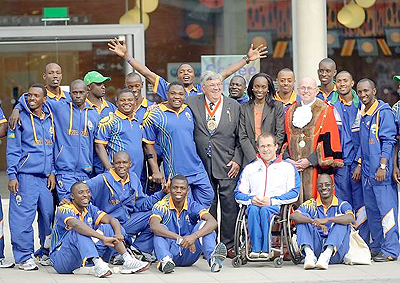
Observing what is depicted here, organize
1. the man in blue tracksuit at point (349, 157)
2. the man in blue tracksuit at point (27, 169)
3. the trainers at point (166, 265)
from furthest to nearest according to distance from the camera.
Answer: the man in blue tracksuit at point (349, 157) < the man in blue tracksuit at point (27, 169) < the trainers at point (166, 265)

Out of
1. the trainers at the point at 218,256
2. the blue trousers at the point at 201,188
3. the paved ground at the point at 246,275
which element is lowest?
the paved ground at the point at 246,275

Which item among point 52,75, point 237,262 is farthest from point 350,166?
point 52,75

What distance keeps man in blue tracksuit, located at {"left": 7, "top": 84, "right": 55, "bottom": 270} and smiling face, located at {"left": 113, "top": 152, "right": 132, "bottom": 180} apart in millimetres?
713

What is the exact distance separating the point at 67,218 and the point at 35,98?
1311 mm

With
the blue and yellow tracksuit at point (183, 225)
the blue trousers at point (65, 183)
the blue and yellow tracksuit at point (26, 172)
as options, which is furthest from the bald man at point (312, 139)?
the blue and yellow tracksuit at point (26, 172)

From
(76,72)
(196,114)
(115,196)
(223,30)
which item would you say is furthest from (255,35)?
(115,196)

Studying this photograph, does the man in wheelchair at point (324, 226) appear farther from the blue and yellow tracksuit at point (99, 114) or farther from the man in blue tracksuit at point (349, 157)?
the blue and yellow tracksuit at point (99, 114)

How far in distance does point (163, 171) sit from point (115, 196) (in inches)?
33.5

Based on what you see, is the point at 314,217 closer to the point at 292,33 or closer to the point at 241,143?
the point at 241,143

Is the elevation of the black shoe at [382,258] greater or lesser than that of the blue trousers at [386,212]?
lesser

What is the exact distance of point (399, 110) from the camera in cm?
1075

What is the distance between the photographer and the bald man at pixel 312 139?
10.8 metres

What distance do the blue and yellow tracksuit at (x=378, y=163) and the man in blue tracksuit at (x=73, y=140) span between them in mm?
2969

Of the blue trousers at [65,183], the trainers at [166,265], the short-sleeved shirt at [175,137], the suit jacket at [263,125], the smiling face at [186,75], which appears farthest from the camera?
the smiling face at [186,75]
